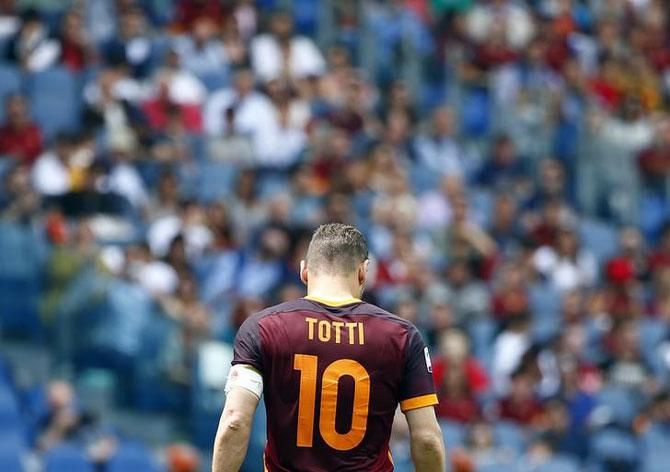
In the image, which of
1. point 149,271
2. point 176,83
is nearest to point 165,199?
point 149,271

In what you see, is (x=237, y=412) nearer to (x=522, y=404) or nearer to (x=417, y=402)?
(x=417, y=402)

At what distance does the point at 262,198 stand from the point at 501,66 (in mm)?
4783

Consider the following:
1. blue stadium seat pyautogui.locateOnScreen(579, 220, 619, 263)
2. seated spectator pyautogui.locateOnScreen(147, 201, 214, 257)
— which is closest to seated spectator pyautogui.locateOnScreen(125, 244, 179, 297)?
seated spectator pyautogui.locateOnScreen(147, 201, 214, 257)

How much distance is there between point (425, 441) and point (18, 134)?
8465 mm

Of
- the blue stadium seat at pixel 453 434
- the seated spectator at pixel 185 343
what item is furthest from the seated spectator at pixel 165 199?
the blue stadium seat at pixel 453 434

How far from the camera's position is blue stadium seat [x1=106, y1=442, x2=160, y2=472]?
32.6 ft

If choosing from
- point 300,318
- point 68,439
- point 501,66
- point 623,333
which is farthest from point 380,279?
point 300,318

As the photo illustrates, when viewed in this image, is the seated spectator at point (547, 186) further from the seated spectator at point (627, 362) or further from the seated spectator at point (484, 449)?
the seated spectator at point (484, 449)

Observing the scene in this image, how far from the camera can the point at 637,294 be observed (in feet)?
49.3

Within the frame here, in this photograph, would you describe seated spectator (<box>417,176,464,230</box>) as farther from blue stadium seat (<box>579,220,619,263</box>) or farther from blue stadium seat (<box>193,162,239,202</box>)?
blue stadium seat (<box>193,162,239,202</box>)

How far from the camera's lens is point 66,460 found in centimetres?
973

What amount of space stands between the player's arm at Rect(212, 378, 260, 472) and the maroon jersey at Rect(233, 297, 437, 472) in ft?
0.36

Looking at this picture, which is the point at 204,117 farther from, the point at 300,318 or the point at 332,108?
the point at 300,318

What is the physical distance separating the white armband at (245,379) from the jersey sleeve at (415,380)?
484 millimetres
